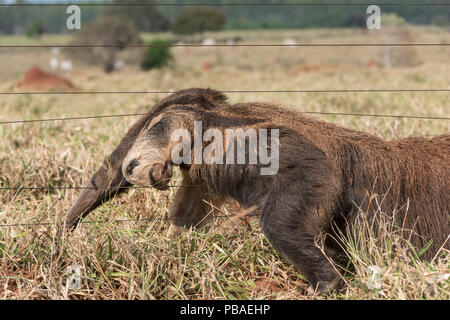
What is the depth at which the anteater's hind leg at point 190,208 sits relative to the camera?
4492 mm

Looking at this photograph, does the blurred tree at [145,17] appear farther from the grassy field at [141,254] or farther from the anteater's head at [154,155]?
the anteater's head at [154,155]

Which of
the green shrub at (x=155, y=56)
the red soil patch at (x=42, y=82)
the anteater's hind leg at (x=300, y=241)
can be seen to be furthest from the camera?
the green shrub at (x=155, y=56)

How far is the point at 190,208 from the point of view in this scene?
4578mm

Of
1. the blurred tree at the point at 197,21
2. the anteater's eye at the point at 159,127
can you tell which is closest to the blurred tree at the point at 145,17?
the blurred tree at the point at 197,21

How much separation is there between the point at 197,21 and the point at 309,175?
2156 inches

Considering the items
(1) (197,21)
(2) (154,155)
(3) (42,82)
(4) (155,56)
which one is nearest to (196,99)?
(2) (154,155)

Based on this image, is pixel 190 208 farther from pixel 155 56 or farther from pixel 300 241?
pixel 155 56

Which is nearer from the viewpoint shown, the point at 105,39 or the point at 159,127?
the point at 159,127

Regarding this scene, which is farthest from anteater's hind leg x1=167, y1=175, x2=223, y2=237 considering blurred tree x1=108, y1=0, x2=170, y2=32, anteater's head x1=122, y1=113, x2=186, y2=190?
blurred tree x1=108, y1=0, x2=170, y2=32

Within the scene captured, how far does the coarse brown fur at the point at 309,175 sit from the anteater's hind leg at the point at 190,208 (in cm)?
23
